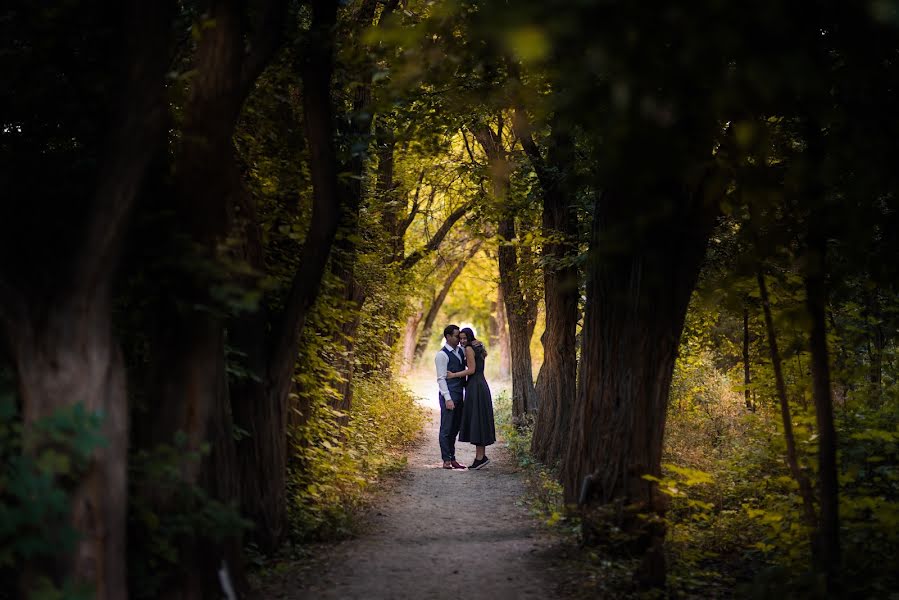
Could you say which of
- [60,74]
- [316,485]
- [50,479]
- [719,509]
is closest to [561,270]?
[719,509]

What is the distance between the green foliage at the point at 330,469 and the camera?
8.85 m

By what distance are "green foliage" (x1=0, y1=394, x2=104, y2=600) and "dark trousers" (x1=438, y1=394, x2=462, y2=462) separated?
35.9 feet

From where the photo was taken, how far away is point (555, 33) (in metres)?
2.97

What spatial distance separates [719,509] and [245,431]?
5.96 m

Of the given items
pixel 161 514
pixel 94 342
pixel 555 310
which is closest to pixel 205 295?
pixel 94 342

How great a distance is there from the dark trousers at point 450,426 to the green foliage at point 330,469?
105 centimetres

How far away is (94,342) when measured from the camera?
4.73m

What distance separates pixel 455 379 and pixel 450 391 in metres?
0.26

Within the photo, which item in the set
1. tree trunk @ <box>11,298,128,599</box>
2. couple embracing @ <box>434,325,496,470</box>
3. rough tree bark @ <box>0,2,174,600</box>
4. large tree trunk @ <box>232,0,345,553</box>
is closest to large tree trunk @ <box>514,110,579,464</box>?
couple embracing @ <box>434,325,496,470</box>

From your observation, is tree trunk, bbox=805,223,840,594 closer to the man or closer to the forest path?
the forest path

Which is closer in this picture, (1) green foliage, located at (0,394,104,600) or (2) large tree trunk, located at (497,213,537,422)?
(1) green foliage, located at (0,394,104,600)

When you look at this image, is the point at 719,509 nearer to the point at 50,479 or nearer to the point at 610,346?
the point at 610,346

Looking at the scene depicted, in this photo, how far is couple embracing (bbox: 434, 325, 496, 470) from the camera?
599 inches

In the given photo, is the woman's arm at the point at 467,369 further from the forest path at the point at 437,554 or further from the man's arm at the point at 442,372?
the forest path at the point at 437,554
